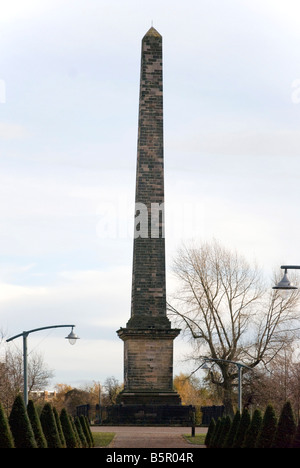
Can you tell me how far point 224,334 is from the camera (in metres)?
63.4

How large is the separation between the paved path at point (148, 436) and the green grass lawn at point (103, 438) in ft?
0.91

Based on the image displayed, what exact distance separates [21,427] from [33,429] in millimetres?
1565

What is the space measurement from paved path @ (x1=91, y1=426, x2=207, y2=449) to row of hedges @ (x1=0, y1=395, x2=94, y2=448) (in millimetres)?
2385

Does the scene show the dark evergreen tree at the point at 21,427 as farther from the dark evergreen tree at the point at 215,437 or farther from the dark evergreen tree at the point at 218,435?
the dark evergreen tree at the point at 215,437

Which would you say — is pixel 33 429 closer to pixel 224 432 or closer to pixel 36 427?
pixel 36 427

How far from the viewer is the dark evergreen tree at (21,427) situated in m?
26.5

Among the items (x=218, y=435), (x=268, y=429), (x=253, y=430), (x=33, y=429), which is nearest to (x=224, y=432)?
(x=218, y=435)

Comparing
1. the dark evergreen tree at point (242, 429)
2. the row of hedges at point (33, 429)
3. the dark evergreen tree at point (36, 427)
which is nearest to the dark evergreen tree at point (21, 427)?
the row of hedges at point (33, 429)

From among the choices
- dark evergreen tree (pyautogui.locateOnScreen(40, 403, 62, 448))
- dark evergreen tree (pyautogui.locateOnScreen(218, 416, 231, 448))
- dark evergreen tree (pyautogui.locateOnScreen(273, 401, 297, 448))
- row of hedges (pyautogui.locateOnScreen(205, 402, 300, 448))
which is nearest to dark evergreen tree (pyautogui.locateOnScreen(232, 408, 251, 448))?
row of hedges (pyautogui.locateOnScreen(205, 402, 300, 448))

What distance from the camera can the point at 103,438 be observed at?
127ft
